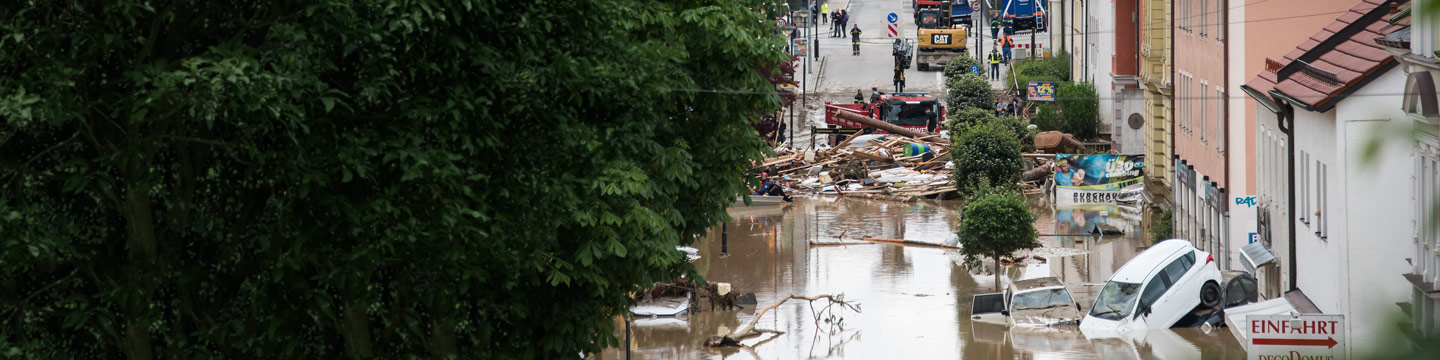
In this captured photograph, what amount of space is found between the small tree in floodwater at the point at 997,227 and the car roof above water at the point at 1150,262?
411cm

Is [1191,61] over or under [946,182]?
over

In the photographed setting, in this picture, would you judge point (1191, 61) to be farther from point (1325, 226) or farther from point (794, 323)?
point (1325, 226)

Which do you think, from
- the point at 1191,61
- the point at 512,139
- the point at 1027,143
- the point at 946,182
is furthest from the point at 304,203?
the point at 1027,143

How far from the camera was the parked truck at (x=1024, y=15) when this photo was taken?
69062mm

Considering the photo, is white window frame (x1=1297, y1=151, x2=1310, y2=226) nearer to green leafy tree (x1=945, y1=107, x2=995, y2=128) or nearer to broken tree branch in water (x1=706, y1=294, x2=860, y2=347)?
broken tree branch in water (x1=706, y1=294, x2=860, y2=347)

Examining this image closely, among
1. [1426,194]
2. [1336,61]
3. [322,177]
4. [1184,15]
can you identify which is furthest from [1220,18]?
[322,177]

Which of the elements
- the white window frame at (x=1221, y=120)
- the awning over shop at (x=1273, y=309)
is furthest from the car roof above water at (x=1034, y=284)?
the awning over shop at (x=1273, y=309)

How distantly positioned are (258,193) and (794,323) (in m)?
15.4

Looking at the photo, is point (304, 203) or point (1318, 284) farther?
point (1318, 284)

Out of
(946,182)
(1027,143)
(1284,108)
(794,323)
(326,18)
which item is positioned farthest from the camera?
(1027,143)

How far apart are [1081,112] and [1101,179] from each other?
9981mm

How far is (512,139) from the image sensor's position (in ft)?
40.1

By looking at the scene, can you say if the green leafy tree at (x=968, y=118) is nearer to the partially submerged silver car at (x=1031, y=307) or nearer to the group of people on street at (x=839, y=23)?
the partially submerged silver car at (x=1031, y=307)

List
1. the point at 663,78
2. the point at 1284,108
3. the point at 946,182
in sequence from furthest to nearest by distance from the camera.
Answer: the point at 946,182 → the point at 1284,108 → the point at 663,78
